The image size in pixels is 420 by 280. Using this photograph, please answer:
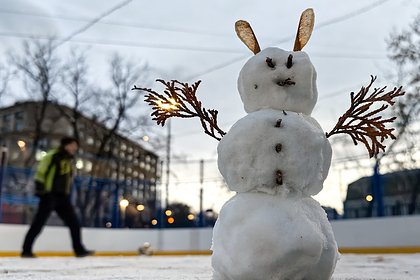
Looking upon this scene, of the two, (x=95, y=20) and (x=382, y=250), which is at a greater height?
(x=95, y=20)

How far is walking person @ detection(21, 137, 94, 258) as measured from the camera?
18.4ft

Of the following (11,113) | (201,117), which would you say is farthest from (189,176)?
(11,113)

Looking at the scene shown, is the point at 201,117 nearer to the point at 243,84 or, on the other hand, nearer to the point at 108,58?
the point at 243,84

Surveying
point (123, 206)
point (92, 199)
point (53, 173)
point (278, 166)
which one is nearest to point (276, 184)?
point (278, 166)

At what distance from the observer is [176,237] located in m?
11.3

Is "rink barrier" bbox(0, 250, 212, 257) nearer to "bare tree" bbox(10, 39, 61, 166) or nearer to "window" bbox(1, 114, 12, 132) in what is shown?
"bare tree" bbox(10, 39, 61, 166)

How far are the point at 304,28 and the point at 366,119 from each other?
40cm

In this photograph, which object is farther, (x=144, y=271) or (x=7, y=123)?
(x=7, y=123)

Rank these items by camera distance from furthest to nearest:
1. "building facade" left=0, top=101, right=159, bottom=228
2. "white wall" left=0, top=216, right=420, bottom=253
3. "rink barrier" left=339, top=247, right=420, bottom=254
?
"building facade" left=0, top=101, right=159, bottom=228, "white wall" left=0, top=216, right=420, bottom=253, "rink barrier" left=339, top=247, right=420, bottom=254

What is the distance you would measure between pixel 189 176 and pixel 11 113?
63.4 ft

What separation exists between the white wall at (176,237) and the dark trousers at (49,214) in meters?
3.45

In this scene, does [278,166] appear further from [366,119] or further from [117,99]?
[117,99]

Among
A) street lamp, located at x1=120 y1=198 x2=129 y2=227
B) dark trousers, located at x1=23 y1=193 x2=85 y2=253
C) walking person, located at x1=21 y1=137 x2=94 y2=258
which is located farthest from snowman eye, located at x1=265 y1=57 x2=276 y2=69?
street lamp, located at x1=120 y1=198 x2=129 y2=227

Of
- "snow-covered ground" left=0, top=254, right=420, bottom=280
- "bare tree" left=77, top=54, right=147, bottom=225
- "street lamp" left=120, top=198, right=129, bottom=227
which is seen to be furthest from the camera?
"bare tree" left=77, top=54, right=147, bottom=225
